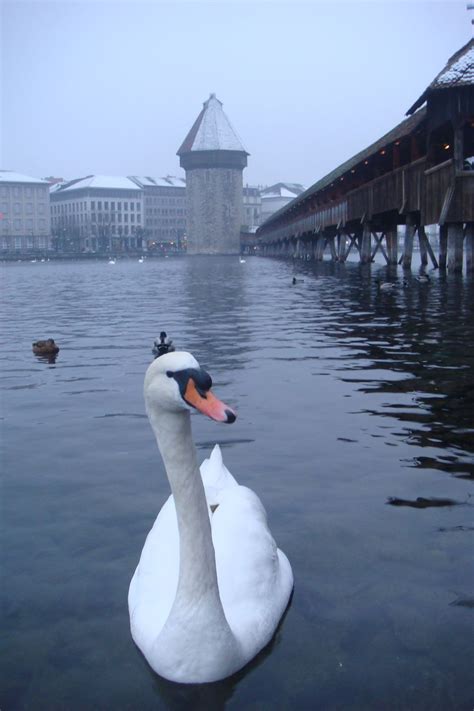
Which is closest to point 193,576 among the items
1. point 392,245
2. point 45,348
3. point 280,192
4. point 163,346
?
point 163,346

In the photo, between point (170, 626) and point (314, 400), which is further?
point (314, 400)

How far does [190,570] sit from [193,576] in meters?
0.03

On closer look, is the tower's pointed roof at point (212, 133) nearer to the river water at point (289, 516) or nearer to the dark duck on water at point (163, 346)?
the river water at point (289, 516)

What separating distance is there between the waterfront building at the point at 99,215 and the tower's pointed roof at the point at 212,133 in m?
24.4

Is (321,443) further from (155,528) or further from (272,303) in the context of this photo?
(272,303)

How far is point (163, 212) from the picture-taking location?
552 ft

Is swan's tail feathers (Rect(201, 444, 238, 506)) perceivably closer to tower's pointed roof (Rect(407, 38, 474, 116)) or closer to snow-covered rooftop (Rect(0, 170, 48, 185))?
tower's pointed roof (Rect(407, 38, 474, 116))

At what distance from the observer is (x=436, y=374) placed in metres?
10.2

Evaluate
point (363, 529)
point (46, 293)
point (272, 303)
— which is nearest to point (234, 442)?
point (363, 529)

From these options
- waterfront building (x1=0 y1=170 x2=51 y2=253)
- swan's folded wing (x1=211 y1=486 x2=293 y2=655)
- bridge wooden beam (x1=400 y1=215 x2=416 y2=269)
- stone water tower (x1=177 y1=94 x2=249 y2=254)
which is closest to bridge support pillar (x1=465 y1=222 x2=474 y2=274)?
bridge wooden beam (x1=400 y1=215 x2=416 y2=269)

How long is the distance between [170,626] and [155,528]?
3.01 feet

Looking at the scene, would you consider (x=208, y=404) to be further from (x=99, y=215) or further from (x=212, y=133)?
(x=99, y=215)

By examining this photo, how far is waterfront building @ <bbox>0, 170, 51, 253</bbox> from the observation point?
147 metres

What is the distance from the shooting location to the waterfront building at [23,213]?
484 feet
